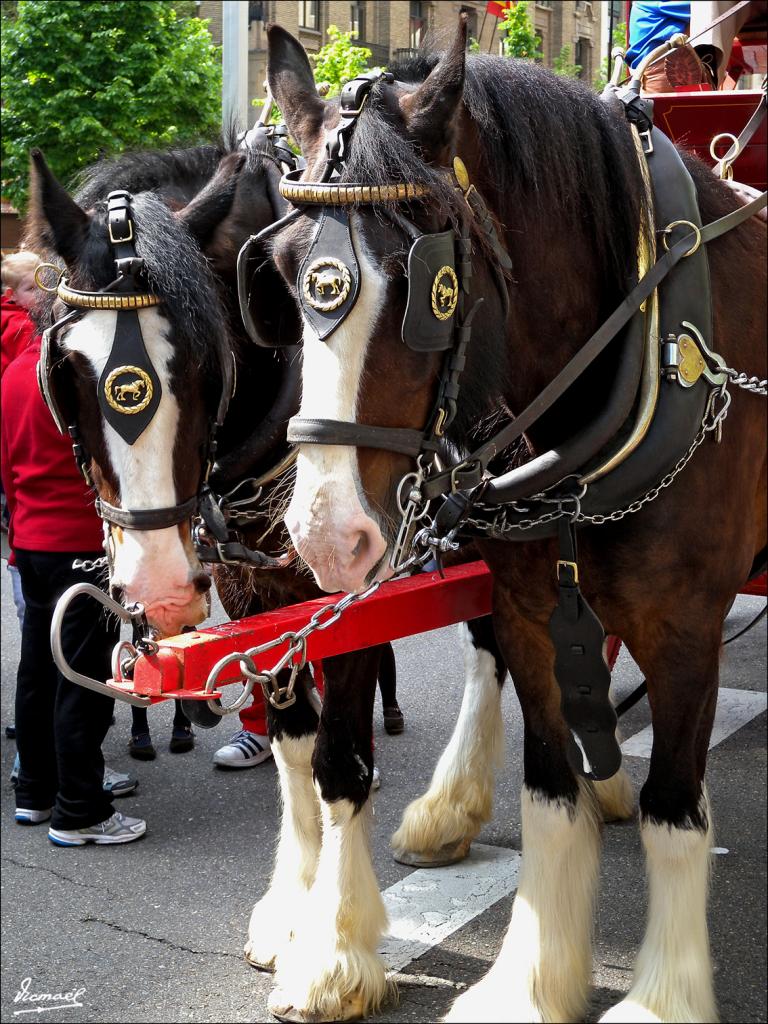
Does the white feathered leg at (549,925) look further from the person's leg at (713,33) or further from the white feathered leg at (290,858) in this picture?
the person's leg at (713,33)

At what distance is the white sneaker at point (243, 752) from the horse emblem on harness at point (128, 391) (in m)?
2.43

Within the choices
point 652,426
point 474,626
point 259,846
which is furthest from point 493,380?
point 259,846

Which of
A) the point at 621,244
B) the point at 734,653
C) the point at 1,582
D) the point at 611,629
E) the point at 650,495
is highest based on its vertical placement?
the point at 621,244

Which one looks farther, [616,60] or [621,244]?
[616,60]

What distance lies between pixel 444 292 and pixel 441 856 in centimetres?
222

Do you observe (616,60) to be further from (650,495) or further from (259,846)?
(259,846)

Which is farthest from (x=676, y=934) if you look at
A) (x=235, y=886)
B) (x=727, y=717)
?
(x=727, y=717)

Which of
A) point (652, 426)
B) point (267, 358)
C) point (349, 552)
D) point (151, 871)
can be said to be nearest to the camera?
point (349, 552)

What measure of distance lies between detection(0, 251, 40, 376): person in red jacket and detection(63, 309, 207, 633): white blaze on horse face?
0.96 feet

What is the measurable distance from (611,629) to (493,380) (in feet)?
1.73

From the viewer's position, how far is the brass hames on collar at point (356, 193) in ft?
5.13

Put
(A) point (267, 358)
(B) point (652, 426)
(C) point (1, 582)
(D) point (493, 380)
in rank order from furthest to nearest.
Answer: (C) point (1, 582) → (A) point (267, 358) → (B) point (652, 426) → (D) point (493, 380)

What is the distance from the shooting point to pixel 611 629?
2025 mm

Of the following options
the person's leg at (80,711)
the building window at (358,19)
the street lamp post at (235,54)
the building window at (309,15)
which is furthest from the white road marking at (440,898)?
the building window at (309,15)
